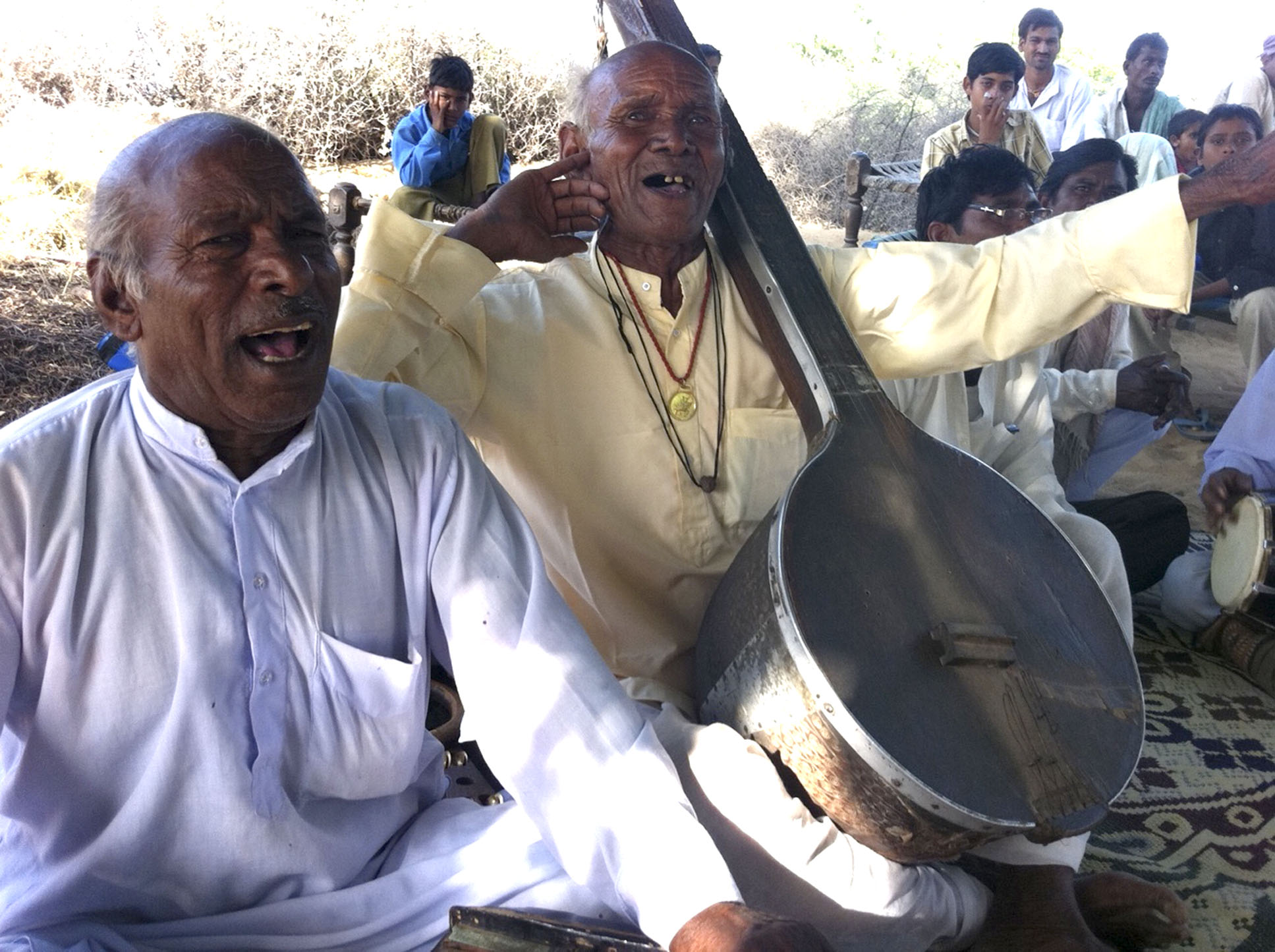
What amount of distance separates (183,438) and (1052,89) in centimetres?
822

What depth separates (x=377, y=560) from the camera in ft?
6.19

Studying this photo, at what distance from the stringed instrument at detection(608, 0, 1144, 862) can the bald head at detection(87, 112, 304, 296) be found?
1.15 m

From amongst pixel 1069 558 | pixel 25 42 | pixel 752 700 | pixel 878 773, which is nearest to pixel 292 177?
pixel 752 700

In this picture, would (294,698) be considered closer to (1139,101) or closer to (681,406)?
(681,406)

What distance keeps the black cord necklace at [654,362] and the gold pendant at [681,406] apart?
0.01 meters

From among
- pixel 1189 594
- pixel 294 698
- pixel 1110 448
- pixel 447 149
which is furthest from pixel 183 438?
pixel 447 149

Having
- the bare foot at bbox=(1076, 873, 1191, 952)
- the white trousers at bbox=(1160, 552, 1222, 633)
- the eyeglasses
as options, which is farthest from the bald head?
the white trousers at bbox=(1160, 552, 1222, 633)

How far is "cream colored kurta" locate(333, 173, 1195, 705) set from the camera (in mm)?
2512

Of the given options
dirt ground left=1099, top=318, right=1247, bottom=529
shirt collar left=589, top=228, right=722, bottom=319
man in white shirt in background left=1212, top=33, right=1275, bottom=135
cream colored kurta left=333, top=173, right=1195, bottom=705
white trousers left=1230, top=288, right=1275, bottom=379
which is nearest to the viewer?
cream colored kurta left=333, top=173, right=1195, bottom=705

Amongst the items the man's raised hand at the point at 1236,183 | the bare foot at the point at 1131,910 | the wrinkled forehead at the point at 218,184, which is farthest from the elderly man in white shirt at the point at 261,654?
the man's raised hand at the point at 1236,183

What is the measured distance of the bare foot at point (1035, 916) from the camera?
223cm

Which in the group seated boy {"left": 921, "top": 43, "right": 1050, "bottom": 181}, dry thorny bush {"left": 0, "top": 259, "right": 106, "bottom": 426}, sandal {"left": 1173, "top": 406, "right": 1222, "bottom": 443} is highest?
seated boy {"left": 921, "top": 43, "right": 1050, "bottom": 181}

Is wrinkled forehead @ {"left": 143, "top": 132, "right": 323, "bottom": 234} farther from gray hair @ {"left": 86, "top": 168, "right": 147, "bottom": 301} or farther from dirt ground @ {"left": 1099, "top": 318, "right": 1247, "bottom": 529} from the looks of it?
dirt ground @ {"left": 1099, "top": 318, "right": 1247, "bottom": 529}

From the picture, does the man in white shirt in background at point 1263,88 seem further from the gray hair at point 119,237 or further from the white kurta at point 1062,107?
the gray hair at point 119,237
